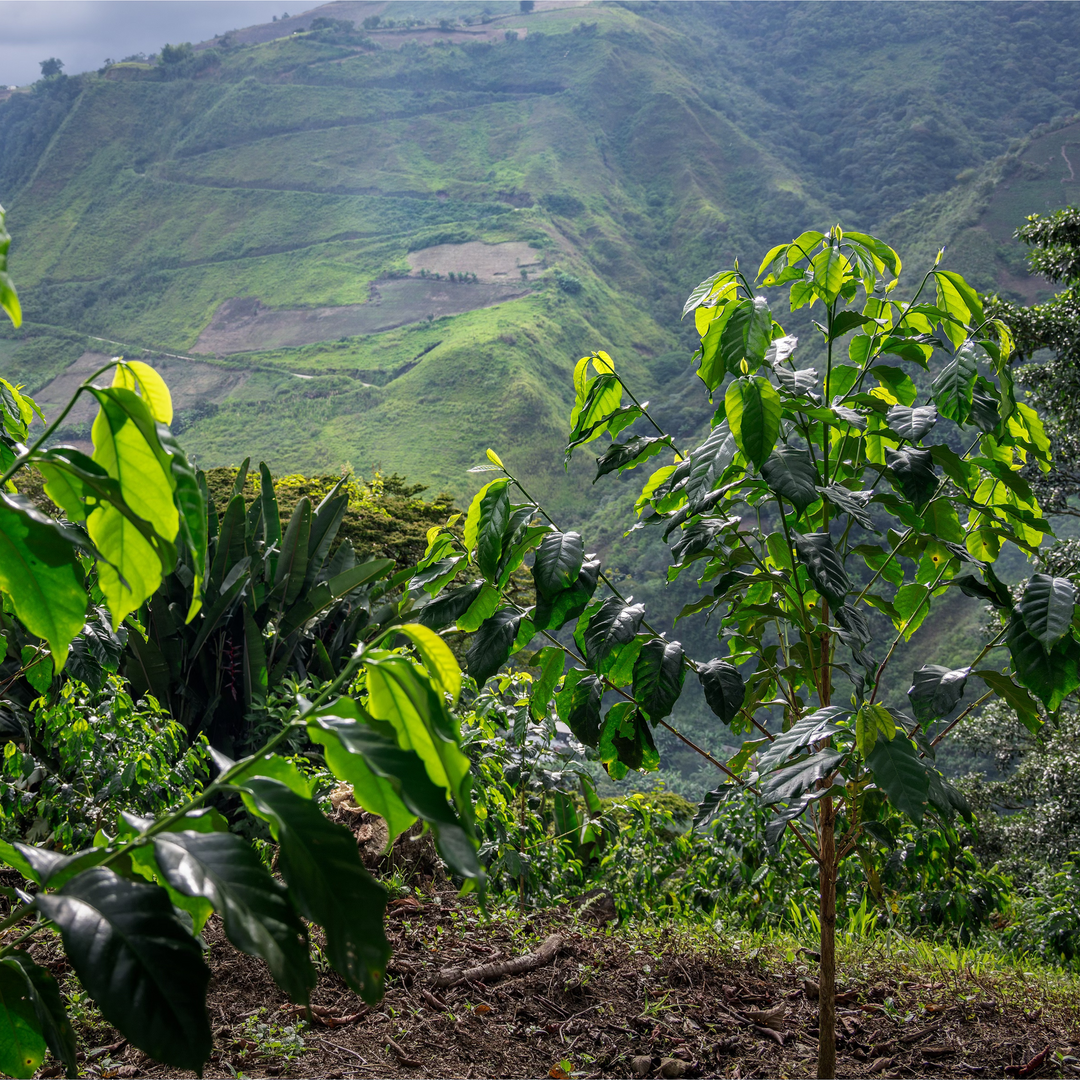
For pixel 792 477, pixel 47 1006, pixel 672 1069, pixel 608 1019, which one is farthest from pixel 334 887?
pixel 608 1019

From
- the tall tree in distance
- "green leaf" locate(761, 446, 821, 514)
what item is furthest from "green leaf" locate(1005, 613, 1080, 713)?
the tall tree in distance

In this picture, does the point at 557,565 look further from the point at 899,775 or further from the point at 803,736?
the point at 899,775

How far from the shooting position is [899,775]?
2.98 feet

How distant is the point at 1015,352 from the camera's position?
5.19 m

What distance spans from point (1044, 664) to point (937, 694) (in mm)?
131

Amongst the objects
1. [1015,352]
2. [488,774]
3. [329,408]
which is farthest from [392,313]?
[488,774]

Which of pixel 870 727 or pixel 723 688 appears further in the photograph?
pixel 723 688

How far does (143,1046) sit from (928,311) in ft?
3.84

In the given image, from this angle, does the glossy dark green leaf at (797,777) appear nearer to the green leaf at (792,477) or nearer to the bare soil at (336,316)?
the green leaf at (792,477)

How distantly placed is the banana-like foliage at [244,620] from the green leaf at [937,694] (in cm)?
229

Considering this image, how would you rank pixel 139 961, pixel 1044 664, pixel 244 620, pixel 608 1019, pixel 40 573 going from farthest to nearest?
pixel 244 620, pixel 608 1019, pixel 1044 664, pixel 40 573, pixel 139 961

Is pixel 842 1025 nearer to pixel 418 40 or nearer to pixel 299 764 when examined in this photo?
pixel 299 764

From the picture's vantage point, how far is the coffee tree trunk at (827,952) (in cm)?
117

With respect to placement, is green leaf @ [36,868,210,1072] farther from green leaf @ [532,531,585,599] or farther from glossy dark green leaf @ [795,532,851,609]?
glossy dark green leaf @ [795,532,851,609]
